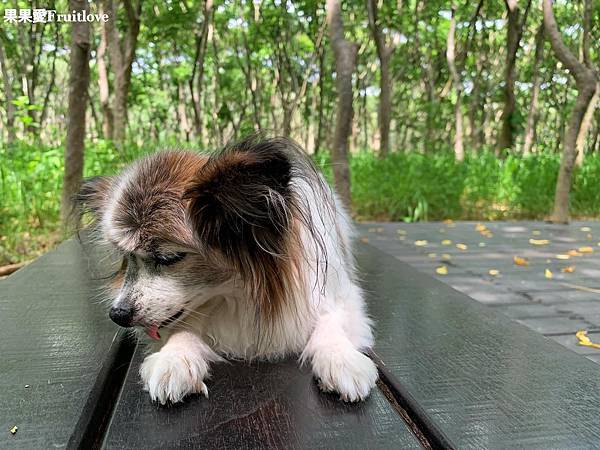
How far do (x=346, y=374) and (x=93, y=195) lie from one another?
127 centimetres

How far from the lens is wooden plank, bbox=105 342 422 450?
91 centimetres

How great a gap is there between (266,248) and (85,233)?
1.06 meters

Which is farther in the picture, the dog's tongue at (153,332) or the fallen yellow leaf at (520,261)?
the fallen yellow leaf at (520,261)

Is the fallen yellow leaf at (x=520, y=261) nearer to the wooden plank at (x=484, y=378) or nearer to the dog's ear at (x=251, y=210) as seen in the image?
the wooden plank at (x=484, y=378)

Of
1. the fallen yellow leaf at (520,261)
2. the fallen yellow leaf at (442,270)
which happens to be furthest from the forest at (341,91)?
the fallen yellow leaf at (520,261)

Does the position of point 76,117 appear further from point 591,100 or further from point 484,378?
point 591,100

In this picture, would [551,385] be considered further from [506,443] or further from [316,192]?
[316,192]

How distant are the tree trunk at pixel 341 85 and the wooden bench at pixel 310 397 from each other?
12.3 feet

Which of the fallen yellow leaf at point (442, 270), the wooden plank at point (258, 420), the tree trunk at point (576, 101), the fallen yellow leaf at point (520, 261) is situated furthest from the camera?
the tree trunk at point (576, 101)

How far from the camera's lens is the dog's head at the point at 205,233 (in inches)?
50.9

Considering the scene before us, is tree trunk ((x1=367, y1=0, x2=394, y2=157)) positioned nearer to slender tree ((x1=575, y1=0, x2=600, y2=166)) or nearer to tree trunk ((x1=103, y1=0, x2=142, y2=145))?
slender tree ((x1=575, y1=0, x2=600, y2=166))

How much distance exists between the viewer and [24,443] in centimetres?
89

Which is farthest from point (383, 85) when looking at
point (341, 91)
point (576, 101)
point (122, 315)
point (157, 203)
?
point (122, 315)

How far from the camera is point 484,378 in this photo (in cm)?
119
